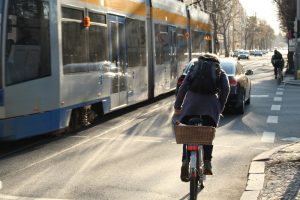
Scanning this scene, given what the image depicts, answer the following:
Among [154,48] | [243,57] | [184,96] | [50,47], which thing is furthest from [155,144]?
[243,57]

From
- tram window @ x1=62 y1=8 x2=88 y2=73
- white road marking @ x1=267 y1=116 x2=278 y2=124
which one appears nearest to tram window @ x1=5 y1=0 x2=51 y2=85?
tram window @ x1=62 y1=8 x2=88 y2=73

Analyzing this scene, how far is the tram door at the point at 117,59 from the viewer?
12.2 meters

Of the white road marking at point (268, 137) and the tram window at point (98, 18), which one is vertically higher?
the tram window at point (98, 18)

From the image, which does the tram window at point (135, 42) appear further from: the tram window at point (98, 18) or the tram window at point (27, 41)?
the tram window at point (27, 41)

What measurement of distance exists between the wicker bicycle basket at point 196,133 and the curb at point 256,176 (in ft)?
3.37

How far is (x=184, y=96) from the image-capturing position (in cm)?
605

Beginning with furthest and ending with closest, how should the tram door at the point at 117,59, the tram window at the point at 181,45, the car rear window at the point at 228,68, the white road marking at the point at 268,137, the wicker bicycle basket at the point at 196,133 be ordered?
1. the tram window at the point at 181,45
2. the car rear window at the point at 228,68
3. the tram door at the point at 117,59
4. the white road marking at the point at 268,137
5. the wicker bicycle basket at the point at 196,133

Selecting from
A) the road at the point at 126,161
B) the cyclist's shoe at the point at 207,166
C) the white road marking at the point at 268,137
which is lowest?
the white road marking at the point at 268,137

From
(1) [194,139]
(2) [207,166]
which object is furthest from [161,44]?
(1) [194,139]

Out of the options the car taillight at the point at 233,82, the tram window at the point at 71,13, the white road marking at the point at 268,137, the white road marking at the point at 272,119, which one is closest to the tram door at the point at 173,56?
the car taillight at the point at 233,82

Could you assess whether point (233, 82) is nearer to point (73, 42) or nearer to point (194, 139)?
point (73, 42)

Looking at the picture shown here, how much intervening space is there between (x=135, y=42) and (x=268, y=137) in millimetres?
4866

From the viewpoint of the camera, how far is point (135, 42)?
14.1m

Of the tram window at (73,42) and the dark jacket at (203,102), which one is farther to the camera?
the tram window at (73,42)
